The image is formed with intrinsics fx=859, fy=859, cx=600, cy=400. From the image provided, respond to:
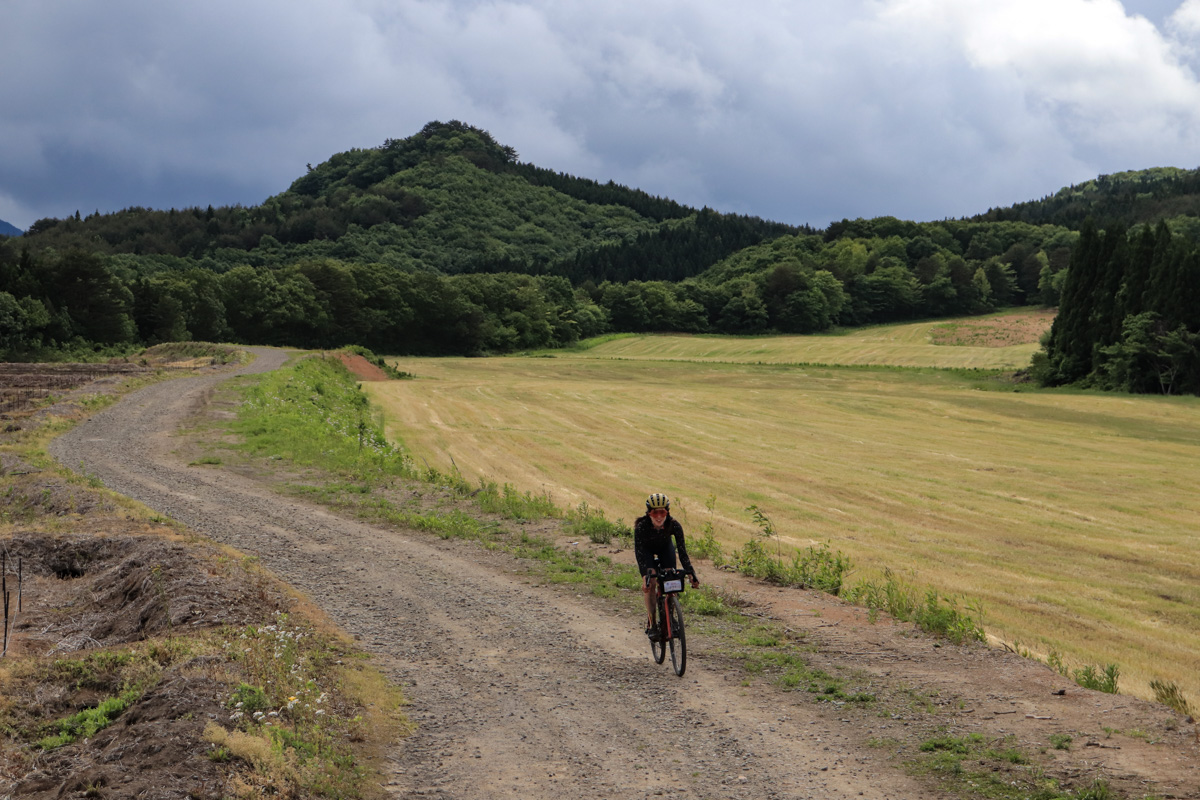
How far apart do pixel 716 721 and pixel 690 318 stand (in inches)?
4679

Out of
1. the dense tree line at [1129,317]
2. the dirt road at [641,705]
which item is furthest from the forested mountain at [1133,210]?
the dirt road at [641,705]

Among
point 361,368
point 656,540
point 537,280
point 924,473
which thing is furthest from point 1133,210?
point 656,540

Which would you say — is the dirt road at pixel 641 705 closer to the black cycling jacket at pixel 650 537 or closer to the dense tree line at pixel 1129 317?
the black cycling jacket at pixel 650 537

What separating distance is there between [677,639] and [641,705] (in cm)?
118

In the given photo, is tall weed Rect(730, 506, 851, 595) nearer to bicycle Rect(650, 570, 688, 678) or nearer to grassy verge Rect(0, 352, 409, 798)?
bicycle Rect(650, 570, 688, 678)

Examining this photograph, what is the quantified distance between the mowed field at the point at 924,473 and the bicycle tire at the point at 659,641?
5396mm

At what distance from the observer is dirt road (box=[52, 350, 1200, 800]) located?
6746 millimetres

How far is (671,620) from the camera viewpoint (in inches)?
365

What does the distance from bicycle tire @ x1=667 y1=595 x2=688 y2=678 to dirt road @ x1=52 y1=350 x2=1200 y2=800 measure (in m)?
0.16

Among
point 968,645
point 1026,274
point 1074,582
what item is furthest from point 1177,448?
point 1026,274

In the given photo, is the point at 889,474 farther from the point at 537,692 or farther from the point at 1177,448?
the point at 537,692

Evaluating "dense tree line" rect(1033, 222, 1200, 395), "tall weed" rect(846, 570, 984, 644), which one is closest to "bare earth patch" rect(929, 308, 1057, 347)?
"dense tree line" rect(1033, 222, 1200, 395)

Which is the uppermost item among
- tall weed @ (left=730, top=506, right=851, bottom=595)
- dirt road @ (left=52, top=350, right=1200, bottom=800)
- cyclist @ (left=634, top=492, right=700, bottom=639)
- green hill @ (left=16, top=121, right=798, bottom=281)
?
green hill @ (left=16, top=121, right=798, bottom=281)

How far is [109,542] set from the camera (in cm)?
1363
